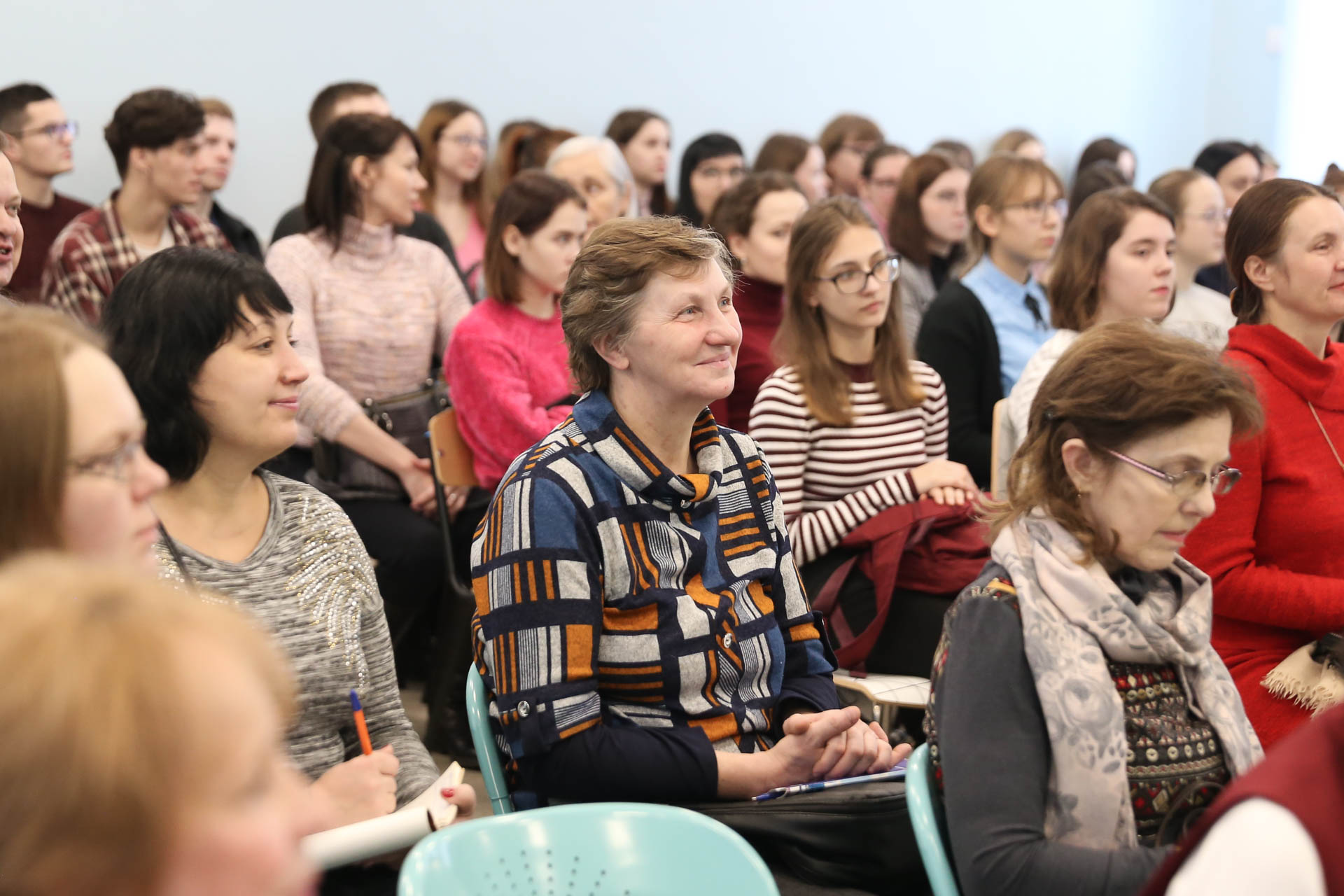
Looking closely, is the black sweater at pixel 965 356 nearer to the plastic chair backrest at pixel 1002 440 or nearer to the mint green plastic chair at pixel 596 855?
the plastic chair backrest at pixel 1002 440

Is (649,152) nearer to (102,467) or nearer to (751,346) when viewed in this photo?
(751,346)

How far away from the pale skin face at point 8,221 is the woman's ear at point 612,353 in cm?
102

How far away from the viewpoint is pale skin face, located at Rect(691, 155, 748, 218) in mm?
5211

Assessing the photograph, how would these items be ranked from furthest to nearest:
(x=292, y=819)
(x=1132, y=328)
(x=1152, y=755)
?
(x=1132, y=328), (x=1152, y=755), (x=292, y=819)

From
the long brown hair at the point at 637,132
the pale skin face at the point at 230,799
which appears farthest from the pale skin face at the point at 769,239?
the pale skin face at the point at 230,799

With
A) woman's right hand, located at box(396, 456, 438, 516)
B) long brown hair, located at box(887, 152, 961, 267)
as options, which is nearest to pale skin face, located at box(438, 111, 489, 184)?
long brown hair, located at box(887, 152, 961, 267)

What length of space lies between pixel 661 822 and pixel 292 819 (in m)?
0.66

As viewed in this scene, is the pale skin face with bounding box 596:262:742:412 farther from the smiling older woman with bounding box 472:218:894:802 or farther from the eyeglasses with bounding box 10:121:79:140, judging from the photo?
the eyeglasses with bounding box 10:121:79:140

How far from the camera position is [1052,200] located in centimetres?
380

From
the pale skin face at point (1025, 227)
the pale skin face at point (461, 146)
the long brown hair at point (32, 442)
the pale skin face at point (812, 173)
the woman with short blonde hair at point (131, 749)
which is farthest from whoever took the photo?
the pale skin face at point (812, 173)

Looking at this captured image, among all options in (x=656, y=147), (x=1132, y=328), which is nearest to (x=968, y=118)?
(x=656, y=147)

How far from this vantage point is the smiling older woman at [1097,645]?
1379 millimetres

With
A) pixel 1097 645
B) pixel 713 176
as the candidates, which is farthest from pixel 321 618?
pixel 713 176

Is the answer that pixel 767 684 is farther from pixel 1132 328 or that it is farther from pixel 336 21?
pixel 336 21
